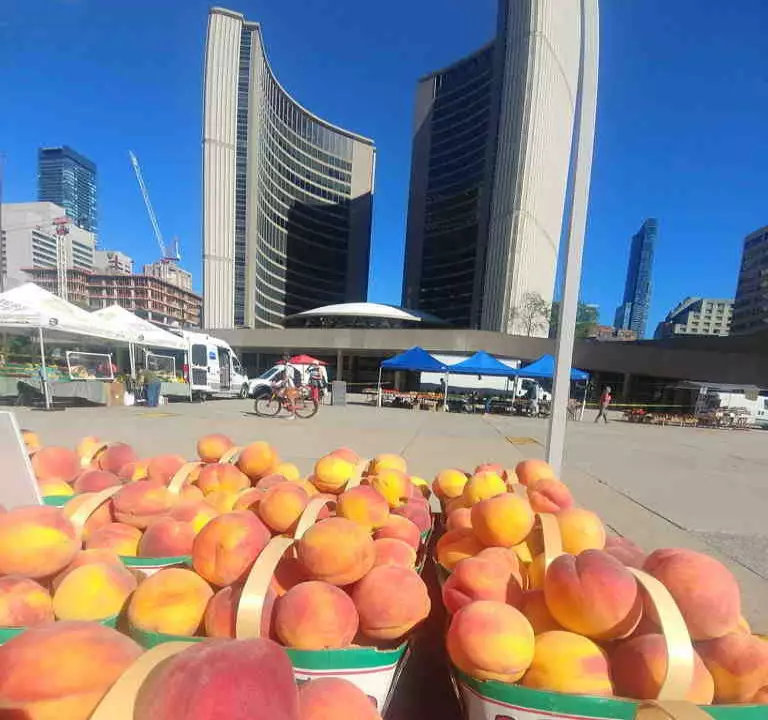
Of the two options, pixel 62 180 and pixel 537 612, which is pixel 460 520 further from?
pixel 62 180

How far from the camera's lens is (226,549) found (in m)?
1.32

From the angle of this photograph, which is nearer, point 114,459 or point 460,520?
point 460,520

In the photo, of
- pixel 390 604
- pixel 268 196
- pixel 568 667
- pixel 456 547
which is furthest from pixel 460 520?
pixel 268 196

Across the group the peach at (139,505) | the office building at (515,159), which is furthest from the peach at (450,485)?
the office building at (515,159)

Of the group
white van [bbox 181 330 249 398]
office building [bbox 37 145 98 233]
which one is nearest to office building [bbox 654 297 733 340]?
white van [bbox 181 330 249 398]

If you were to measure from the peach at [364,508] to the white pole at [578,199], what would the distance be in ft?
6.79

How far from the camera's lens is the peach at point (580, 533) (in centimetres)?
156

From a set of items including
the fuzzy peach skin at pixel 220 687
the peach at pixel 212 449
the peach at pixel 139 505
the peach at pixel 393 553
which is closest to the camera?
the fuzzy peach skin at pixel 220 687

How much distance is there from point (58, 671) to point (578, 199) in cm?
384

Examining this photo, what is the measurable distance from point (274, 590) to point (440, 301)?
264 ft

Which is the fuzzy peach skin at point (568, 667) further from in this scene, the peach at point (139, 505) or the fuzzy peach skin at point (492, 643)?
the peach at point (139, 505)

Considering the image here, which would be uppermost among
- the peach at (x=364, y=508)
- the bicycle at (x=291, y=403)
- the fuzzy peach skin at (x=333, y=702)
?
the peach at (x=364, y=508)

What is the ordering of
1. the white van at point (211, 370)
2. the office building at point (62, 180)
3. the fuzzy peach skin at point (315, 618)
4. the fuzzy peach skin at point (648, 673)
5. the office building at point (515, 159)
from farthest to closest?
1. the office building at point (62, 180)
2. the office building at point (515, 159)
3. the white van at point (211, 370)
4. the fuzzy peach skin at point (315, 618)
5. the fuzzy peach skin at point (648, 673)

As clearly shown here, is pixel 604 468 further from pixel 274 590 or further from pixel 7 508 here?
pixel 7 508
